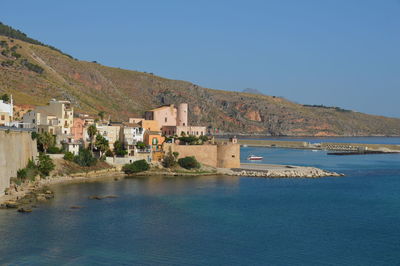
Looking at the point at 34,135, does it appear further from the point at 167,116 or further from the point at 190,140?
the point at 167,116

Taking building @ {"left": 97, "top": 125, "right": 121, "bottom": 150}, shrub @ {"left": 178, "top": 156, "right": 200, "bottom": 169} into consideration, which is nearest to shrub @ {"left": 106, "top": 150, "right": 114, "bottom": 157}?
building @ {"left": 97, "top": 125, "right": 121, "bottom": 150}

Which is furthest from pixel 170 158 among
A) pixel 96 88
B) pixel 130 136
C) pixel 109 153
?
pixel 96 88

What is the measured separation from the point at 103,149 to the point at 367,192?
1009 inches

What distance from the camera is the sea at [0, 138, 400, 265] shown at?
85.6ft

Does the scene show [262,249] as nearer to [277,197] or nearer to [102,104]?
[277,197]

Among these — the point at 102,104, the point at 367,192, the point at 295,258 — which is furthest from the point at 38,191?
the point at 102,104

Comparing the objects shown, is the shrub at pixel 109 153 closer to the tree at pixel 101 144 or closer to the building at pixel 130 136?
the tree at pixel 101 144

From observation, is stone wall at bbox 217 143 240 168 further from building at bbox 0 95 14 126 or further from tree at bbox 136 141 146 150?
building at bbox 0 95 14 126

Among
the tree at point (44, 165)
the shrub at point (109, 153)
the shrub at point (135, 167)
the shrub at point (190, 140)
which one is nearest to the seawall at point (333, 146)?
the shrub at point (190, 140)

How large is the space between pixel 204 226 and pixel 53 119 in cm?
2752

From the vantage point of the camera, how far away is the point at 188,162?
5716 centimetres

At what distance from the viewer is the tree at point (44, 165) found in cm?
4625

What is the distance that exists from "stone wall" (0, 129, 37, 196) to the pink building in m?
8.79

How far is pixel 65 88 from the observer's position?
335 ft
